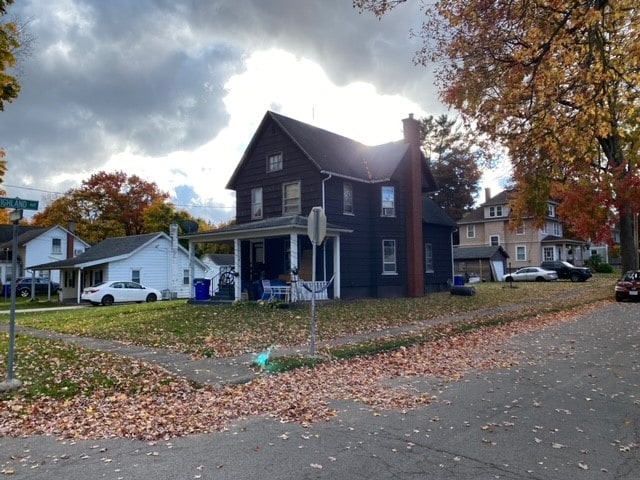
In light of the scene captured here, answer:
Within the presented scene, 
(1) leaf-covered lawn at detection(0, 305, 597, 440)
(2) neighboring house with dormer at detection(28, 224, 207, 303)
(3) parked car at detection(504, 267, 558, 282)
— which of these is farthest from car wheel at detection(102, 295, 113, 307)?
(3) parked car at detection(504, 267, 558, 282)

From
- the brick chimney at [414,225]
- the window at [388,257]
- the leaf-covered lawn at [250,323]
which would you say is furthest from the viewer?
the brick chimney at [414,225]

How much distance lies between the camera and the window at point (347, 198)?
23422mm

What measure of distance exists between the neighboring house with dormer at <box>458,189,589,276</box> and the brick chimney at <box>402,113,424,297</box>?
2860 cm

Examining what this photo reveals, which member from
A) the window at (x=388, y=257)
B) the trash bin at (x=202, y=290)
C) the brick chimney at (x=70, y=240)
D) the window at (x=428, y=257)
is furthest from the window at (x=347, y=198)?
the brick chimney at (x=70, y=240)

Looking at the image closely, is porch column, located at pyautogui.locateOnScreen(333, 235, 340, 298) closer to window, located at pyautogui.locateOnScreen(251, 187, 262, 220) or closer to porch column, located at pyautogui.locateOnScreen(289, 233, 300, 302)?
porch column, located at pyautogui.locateOnScreen(289, 233, 300, 302)

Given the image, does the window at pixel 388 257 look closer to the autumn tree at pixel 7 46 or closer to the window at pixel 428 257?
the window at pixel 428 257

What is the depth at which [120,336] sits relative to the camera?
41.8 feet

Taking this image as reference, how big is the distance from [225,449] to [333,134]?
2371cm

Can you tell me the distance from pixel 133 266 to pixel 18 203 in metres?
28.5

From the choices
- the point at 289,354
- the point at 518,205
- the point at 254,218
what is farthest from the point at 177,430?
the point at 518,205

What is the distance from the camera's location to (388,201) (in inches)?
983

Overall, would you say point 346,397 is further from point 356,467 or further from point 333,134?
point 333,134

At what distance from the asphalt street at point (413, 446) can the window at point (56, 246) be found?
4541 centimetres

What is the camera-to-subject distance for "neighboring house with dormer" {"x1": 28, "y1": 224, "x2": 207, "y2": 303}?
1325 inches
